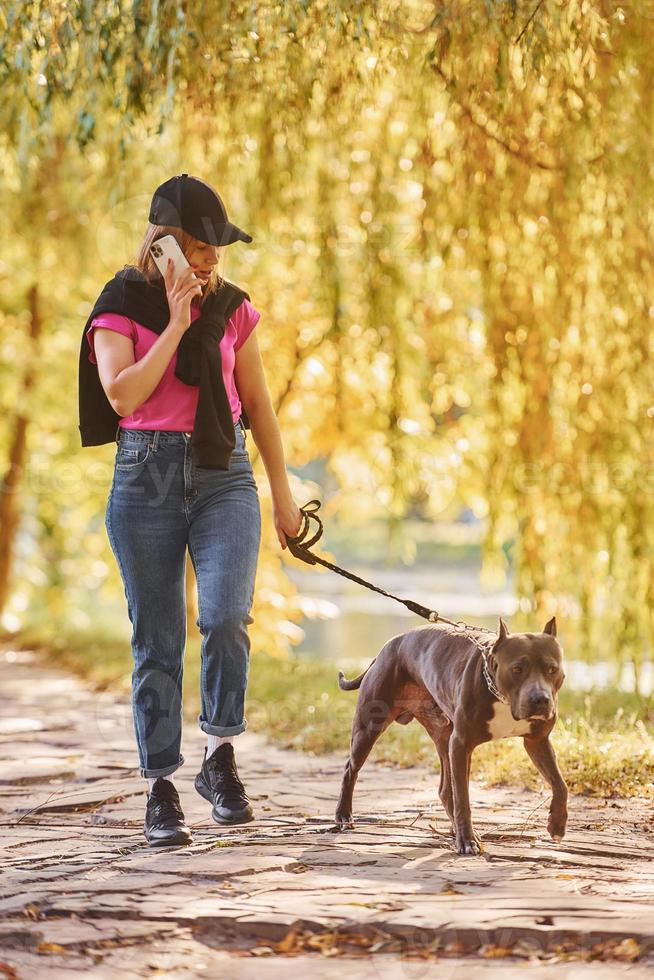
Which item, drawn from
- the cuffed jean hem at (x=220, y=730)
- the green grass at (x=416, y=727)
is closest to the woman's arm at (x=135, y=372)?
the cuffed jean hem at (x=220, y=730)

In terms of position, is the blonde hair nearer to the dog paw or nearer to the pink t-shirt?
the pink t-shirt

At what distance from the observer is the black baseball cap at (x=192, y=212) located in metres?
3.77

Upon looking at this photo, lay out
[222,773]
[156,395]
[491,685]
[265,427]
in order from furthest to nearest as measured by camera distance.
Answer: [265,427]
[222,773]
[156,395]
[491,685]

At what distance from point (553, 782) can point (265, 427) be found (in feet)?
4.58

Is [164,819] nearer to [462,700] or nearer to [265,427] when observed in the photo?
[462,700]

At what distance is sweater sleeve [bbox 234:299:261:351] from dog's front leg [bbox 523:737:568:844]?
1484mm

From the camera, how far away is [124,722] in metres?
7.09

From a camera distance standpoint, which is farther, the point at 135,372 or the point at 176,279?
the point at 176,279

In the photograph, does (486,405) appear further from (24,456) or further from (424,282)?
(24,456)

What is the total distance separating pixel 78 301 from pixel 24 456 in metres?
1.85

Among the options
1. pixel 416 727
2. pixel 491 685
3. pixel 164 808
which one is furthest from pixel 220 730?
pixel 416 727

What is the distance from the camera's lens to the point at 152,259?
382 cm

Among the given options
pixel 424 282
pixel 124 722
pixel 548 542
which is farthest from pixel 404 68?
pixel 124 722

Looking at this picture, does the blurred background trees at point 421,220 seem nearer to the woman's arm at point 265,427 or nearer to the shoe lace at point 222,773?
the woman's arm at point 265,427
